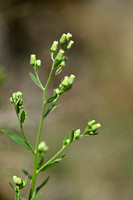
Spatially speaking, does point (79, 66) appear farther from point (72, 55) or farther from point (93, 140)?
point (93, 140)

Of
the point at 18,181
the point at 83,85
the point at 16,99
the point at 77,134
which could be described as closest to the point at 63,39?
the point at 16,99

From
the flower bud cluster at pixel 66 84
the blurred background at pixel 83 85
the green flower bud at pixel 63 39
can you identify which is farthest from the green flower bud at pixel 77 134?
the blurred background at pixel 83 85

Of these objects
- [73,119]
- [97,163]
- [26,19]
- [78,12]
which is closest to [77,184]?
[97,163]

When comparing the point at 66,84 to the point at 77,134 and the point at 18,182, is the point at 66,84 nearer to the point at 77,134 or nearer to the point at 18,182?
the point at 77,134

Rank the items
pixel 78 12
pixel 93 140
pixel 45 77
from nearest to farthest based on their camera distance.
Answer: pixel 93 140 < pixel 45 77 < pixel 78 12

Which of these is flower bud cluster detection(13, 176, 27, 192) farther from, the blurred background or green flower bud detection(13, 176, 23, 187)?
the blurred background

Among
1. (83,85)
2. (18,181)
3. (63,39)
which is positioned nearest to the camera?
(18,181)

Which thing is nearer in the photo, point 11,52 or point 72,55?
point 11,52

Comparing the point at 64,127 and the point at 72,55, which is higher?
the point at 72,55

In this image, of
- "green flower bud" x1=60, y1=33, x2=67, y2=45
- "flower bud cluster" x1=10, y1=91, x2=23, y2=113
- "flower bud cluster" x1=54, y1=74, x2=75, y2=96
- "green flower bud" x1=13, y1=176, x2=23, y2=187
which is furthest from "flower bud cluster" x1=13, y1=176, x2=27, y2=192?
"green flower bud" x1=60, y1=33, x2=67, y2=45
